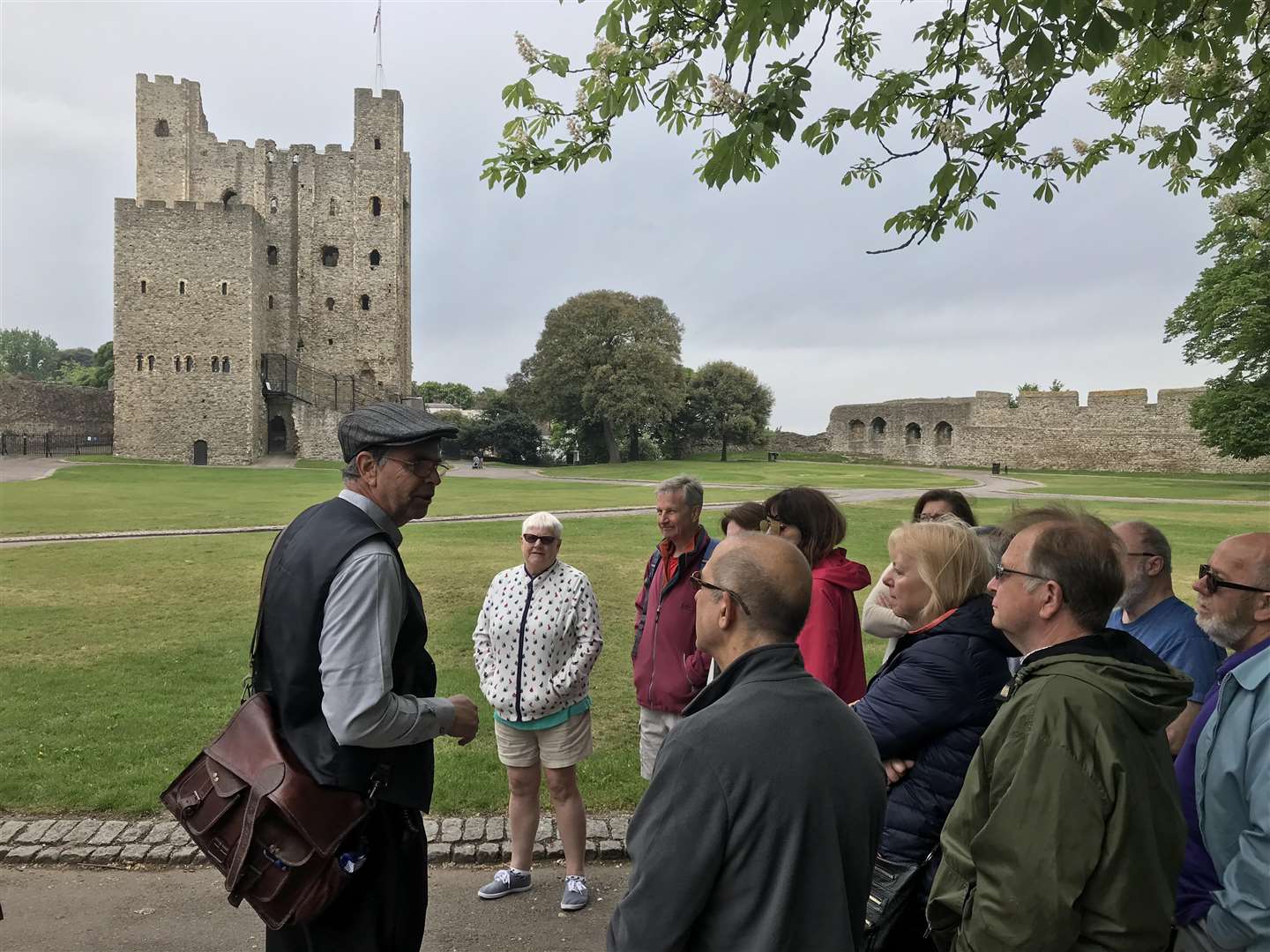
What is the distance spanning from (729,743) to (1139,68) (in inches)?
243

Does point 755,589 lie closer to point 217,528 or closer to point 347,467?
point 347,467

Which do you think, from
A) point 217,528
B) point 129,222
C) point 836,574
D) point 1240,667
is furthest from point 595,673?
point 129,222

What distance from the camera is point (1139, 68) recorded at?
5.77 m

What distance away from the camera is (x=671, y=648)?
3975mm

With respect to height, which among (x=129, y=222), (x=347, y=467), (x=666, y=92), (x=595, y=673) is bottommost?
(x=595, y=673)

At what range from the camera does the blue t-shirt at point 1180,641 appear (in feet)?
10.8

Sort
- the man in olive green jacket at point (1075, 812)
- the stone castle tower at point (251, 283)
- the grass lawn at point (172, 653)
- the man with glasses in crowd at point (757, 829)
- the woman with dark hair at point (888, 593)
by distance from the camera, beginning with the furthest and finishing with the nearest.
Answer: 1. the stone castle tower at point (251, 283)
2. the grass lawn at point (172, 653)
3. the woman with dark hair at point (888, 593)
4. the man in olive green jacket at point (1075, 812)
5. the man with glasses in crowd at point (757, 829)

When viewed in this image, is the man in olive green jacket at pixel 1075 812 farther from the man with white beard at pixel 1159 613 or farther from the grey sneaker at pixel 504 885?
the grey sneaker at pixel 504 885

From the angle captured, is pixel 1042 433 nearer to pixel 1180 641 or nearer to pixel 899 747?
pixel 1180 641

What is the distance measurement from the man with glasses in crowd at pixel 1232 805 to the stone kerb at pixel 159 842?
8.45ft

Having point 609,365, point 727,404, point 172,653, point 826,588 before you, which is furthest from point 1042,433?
point 826,588

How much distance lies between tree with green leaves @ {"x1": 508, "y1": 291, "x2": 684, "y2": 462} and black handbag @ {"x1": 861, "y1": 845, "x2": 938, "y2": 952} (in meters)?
43.3

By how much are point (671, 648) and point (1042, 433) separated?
156ft

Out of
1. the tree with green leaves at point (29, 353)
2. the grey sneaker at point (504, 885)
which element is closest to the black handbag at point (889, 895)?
the grey sneaker at point (504, 885)
